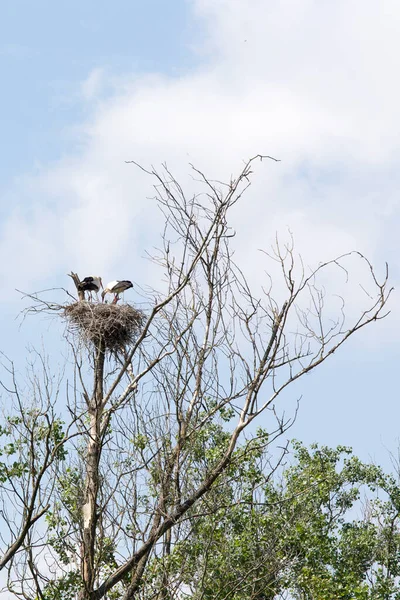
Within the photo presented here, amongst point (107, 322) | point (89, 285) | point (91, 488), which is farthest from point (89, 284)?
point (91, 488)

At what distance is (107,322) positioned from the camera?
12.7 metres

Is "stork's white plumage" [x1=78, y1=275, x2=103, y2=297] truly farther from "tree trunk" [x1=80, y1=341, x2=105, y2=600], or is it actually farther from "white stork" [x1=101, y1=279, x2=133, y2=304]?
"tree trunk" [x1=80, y1=341, x2=105, y2=600]

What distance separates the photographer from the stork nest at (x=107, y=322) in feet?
41.4

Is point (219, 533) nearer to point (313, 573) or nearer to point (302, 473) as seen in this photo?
point (313, 573)

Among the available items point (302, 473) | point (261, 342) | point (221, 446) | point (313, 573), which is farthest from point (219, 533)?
point (261, 342)

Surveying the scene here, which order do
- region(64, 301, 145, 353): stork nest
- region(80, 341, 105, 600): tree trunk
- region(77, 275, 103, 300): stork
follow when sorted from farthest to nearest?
region(77, 275, 103, 300): stork → region(64, 301, 145, 353): stork nest → region(80, 341, 105, 600): tree trunk

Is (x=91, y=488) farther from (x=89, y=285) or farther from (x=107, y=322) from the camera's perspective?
(x=89, y=285)

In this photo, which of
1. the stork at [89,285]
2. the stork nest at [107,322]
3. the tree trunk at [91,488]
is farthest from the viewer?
the stork at [89,285]

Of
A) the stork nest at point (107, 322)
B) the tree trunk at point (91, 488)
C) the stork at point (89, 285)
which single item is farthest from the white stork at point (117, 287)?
the tree trunk at point (91, 488)

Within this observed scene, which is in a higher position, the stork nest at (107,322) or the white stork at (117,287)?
the white stork at (117,287)

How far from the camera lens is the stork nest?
497 inches

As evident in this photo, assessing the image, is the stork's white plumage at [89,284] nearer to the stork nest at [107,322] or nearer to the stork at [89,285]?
the stork at [89,285]

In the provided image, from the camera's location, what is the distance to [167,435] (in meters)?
9.84

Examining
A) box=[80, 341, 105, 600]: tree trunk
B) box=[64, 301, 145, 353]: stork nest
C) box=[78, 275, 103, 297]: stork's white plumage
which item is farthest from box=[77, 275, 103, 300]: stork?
box=[80, 341, 105, 600]: tree trunk
